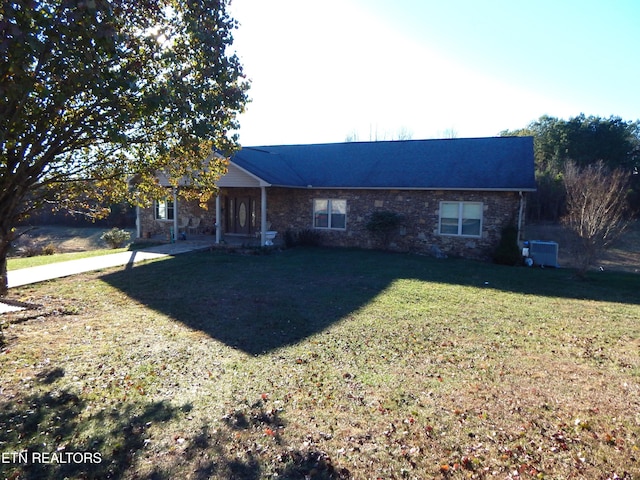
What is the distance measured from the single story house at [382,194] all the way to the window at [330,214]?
1.7 inches

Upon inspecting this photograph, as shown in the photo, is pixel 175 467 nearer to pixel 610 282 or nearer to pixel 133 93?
pixel 133 93

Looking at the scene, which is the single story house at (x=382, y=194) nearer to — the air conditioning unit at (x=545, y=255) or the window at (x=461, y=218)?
the window at (x=461, y=218)

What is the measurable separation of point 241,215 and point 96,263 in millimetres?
7572

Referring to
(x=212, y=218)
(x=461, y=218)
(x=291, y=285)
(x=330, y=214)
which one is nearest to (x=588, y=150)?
(x=461, y=218)

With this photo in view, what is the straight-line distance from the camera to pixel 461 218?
616 inches

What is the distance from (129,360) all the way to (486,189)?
12.9m

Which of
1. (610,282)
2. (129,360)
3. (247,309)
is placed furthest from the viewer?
(610,282)

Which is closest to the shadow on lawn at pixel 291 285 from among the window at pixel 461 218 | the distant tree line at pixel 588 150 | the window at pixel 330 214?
the window at pixel 461 218

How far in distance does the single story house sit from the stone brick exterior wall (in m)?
0.04

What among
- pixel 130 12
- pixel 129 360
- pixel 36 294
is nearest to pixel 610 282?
pixel 129 360

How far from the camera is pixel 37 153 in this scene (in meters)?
5.77

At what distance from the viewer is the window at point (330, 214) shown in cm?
1777

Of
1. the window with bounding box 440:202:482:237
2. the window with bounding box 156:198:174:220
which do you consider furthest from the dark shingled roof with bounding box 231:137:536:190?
the window with bounding box 156:198:174:220

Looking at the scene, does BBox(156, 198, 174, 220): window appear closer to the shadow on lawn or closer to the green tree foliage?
the shadow on lawn
